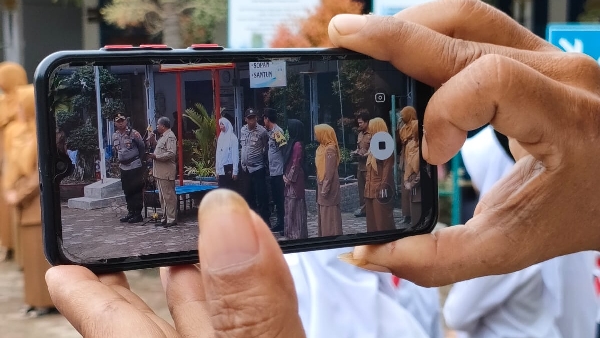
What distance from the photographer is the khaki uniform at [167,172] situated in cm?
120

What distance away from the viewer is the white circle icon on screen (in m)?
1.34

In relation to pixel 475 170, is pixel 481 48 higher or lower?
higher

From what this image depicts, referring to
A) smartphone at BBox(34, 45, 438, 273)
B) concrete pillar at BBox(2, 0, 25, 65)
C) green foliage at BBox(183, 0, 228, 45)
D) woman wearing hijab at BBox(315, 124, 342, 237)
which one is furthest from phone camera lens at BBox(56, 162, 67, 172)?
concrete pillar at BBox(2, 0, 25, 65)

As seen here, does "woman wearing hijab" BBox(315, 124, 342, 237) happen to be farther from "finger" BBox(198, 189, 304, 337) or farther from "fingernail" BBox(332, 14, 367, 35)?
"finger" BBox(198, 189, 304, 337)

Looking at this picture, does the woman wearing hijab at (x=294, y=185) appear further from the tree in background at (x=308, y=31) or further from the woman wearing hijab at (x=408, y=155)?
the tree in background at (x=308, y=31)

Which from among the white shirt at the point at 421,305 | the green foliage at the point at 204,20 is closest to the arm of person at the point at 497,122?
the white shirt at the point at 421,305

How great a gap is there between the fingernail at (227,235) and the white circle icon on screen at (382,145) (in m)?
0.51

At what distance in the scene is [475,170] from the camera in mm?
2562

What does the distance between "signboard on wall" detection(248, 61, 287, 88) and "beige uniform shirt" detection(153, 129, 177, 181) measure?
0.59 feet

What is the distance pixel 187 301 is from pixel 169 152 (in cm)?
27

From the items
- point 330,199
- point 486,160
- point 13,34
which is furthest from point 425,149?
point 13,34

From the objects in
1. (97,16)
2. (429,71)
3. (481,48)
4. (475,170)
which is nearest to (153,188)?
(429,71)

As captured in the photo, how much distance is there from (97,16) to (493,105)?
7.09 meters

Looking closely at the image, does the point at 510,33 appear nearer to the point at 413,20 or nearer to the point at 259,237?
the point at 413,20
